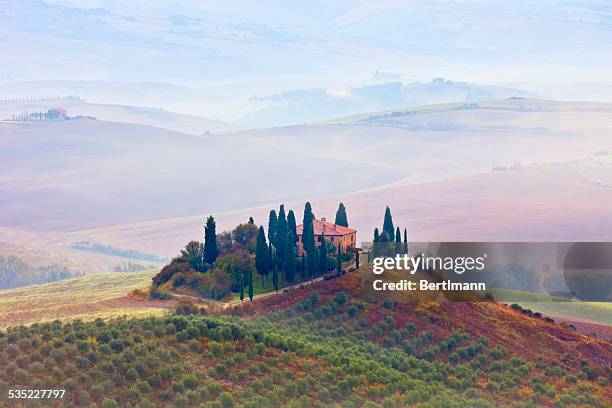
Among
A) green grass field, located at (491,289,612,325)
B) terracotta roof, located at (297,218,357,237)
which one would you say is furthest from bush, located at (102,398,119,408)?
green grass field, located at (491,289,612,325)

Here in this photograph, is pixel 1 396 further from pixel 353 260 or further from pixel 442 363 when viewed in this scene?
pixel 353 260

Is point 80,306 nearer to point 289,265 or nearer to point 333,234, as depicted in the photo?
point 289,265

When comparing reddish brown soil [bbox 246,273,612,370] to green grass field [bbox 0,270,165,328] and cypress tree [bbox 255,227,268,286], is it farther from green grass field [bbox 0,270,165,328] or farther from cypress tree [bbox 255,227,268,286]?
green grass field [bbox 0,270,165,328]

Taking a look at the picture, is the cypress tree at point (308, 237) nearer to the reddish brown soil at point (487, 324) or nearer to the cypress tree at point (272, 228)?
the cypress tree at point (272, 228)

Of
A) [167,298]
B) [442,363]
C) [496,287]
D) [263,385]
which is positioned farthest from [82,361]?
[496,287]

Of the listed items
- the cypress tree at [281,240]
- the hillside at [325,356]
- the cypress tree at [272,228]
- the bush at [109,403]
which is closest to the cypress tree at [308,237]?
the cypress tree at [281,240]
